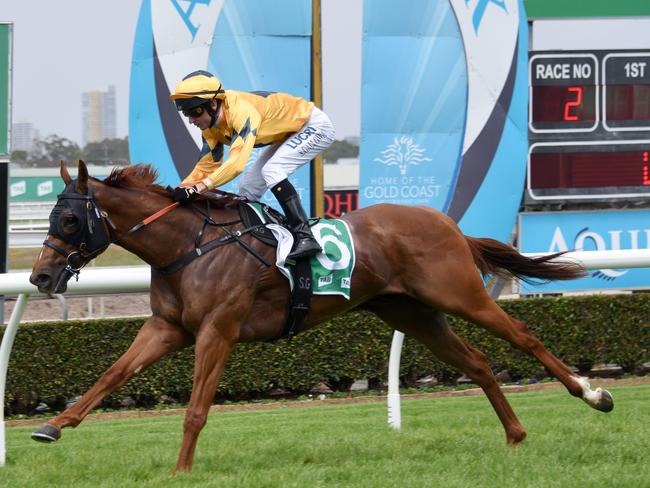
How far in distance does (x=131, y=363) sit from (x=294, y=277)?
2.53ft

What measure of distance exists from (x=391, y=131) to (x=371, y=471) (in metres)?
5.18

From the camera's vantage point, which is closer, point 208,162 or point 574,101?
point 208,162

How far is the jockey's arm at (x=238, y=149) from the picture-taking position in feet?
13.9

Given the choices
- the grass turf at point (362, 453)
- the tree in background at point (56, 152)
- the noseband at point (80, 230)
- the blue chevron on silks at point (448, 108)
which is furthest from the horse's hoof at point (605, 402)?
the tree in background at point (56, 152)

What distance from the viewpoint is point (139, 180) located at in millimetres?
4445

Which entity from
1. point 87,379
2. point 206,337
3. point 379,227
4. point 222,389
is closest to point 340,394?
point 222,389

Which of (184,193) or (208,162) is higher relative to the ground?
(208,162)

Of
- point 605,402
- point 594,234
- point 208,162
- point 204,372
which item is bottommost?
point 605,402

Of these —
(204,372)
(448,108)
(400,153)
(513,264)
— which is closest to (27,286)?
(204,372)

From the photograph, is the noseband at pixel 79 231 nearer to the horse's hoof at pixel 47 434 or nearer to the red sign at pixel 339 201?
the horse's hoof at pixel 47 434

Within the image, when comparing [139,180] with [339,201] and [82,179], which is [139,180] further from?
[339,201]

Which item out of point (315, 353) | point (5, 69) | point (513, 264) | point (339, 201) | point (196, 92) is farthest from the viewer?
point (339, 201)

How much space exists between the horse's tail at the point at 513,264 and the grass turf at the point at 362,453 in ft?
2.43

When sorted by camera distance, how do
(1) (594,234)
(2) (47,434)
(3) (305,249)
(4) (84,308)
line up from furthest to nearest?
(4) (84,308) → (1) (594,234) → (3) (305,249) → (2) (47,434)
